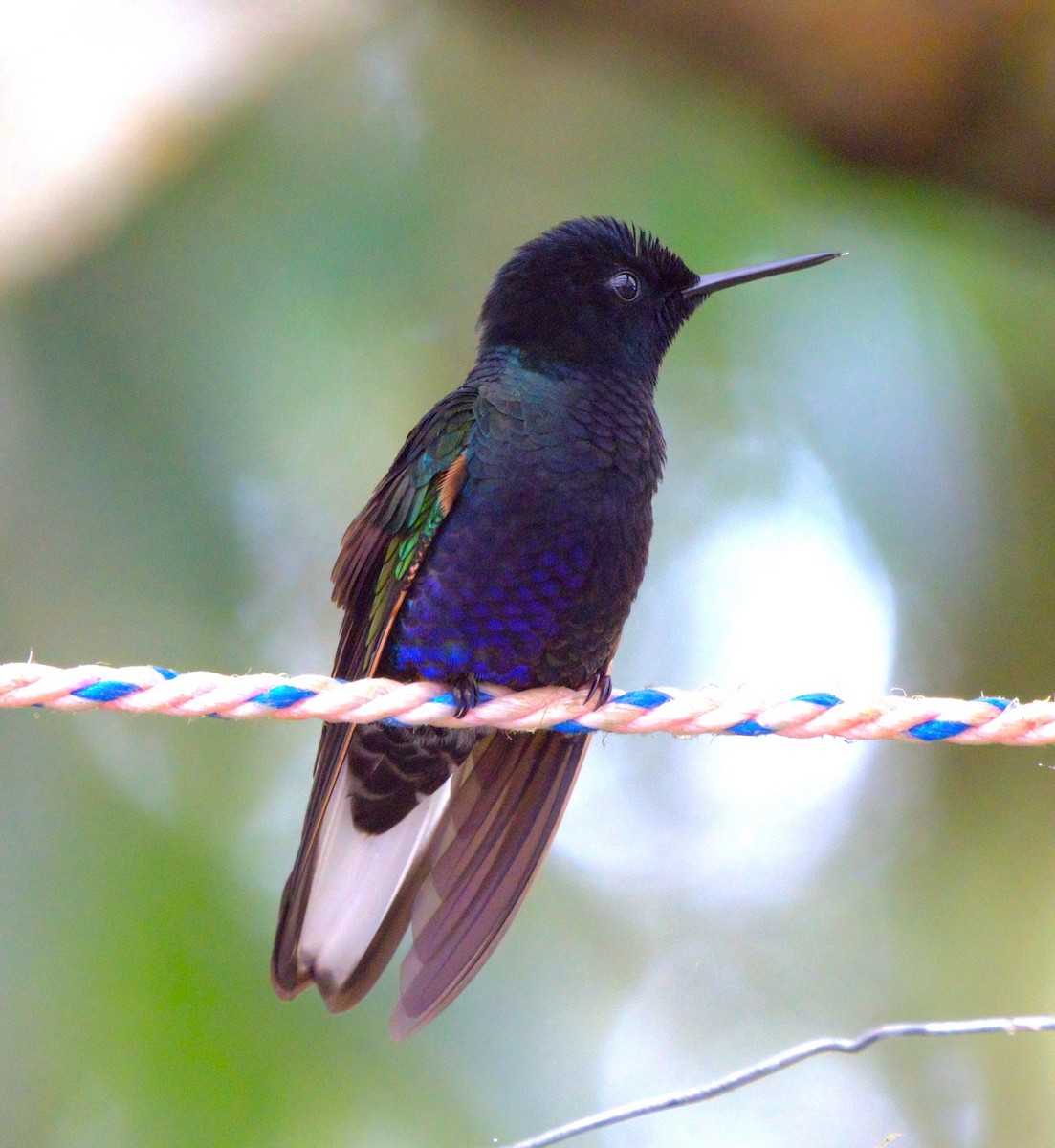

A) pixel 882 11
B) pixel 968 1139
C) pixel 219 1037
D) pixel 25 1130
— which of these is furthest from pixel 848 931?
pixel 882 11

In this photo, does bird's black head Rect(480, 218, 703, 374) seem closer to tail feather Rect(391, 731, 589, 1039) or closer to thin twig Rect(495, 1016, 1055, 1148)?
tail feather Rect(391, 731, 589, 1039)

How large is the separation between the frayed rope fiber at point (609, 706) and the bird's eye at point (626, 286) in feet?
3.80

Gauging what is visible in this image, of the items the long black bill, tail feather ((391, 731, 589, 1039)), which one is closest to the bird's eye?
the long black bill

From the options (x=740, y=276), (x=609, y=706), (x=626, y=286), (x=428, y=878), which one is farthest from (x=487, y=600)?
(x=740, y=276)

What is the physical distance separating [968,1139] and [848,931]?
813mm

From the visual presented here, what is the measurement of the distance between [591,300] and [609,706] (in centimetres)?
113

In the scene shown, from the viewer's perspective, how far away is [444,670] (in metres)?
2.17

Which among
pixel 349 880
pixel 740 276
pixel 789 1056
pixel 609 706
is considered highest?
pixel 740 276

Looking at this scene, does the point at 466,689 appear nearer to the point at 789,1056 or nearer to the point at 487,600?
the point at 487,600

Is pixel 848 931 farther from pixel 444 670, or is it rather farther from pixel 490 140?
pixel 490 140

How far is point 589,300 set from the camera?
2.41m

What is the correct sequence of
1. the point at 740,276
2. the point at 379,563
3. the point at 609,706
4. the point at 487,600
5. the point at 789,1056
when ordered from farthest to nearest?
1. the point at 740,276
2. the point at 379,563
3. the point at 487,600
4. the point at 609,706
5. the point at 789,1056

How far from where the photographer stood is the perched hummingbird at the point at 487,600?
207 cm

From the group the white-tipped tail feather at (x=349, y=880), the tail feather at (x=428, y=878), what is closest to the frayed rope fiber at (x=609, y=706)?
the tail feather at (x=428, y=878)
